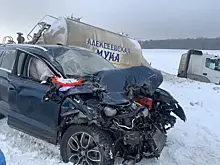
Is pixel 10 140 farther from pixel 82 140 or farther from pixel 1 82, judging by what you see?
pixel 82 140

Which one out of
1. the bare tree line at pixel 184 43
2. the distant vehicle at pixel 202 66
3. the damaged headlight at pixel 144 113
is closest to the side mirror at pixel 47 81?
the damaged headlight at pixel 144 113

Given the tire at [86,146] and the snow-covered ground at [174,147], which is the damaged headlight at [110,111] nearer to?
the tire at [86,146]

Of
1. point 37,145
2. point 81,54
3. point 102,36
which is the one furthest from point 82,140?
point 102,36

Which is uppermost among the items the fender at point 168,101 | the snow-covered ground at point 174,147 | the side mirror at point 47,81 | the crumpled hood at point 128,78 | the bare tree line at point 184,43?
the crumpled hood at point 128,78

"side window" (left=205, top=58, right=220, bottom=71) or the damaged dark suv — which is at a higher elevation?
the damaged dark suv

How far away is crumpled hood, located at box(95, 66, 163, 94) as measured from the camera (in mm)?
3939

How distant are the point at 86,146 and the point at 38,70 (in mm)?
1594

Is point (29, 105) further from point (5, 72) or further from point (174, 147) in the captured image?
point (174, 147)

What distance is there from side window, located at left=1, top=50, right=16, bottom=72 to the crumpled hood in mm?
1825

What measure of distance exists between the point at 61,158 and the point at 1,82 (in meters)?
2.04

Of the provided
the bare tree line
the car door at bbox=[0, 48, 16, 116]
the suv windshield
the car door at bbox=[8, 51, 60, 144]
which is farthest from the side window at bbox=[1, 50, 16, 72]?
the bare tree line

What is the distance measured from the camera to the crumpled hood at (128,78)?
3.94m

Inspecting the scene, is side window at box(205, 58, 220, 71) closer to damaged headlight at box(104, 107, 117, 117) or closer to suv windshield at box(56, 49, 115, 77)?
suv windshield at box(56, 49, 115, 77)

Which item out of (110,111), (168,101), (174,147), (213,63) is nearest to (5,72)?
(110,111)
